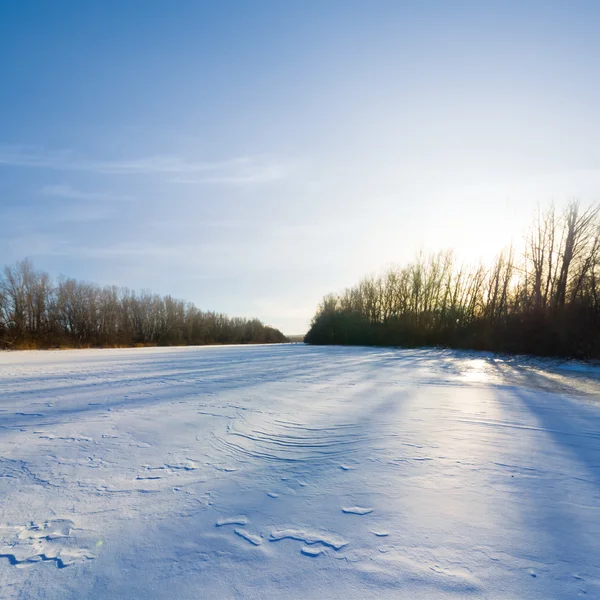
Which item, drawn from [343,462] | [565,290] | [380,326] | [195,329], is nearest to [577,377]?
[343,462]

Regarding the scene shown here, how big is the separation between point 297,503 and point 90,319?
4476 centimetres

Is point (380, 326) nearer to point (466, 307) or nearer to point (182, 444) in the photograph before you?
point (466, 307)

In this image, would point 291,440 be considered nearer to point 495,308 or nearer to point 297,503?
point 297,503

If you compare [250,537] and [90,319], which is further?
[90,319]

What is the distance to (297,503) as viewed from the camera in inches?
83.4

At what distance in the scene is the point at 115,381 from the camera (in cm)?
676

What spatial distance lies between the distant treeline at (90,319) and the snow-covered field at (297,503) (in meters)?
24.7

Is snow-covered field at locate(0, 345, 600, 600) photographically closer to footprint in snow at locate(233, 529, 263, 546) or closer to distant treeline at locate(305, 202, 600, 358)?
footprint in snow at locate(233, 529, 263, 546)

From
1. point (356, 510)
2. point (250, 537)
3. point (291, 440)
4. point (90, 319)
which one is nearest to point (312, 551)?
point (250, 537)

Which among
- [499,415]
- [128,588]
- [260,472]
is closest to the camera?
[128,588]

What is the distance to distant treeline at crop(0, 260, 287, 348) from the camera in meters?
31.0

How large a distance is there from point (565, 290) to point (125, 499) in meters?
20.7

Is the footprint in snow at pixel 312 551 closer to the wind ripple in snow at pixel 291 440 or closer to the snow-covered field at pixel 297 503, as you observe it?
the snow-covered field at pixel 297 503

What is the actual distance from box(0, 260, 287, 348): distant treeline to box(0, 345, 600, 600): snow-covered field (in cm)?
2466
